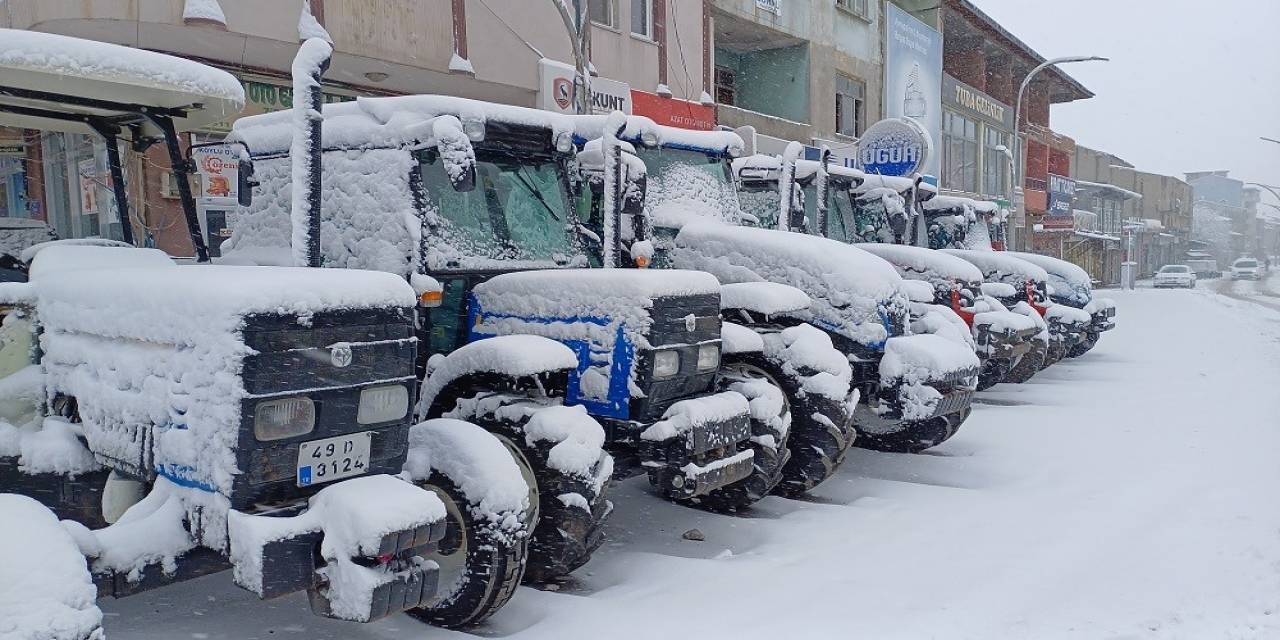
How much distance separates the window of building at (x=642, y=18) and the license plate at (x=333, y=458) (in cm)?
1612

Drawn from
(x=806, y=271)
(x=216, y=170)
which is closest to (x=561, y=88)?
(x=216, y=170)

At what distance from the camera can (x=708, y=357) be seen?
17.9ft

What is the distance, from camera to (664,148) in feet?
23.3

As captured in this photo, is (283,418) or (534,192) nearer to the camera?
(283,418)

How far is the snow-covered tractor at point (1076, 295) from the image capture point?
14922 millimetres

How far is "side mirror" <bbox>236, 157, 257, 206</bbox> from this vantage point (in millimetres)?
5551

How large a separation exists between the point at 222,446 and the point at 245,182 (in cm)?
276

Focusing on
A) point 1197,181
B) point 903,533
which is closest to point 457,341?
point 903,533

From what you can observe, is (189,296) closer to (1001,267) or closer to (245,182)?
(245,182)

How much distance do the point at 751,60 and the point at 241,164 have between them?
22.2 metres

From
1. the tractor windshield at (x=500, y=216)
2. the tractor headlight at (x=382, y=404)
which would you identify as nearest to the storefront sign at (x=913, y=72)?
the tractor windshield at (x=500, y=216)

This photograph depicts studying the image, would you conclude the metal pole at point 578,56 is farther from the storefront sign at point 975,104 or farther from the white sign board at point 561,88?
the storefront sign at point 975,104

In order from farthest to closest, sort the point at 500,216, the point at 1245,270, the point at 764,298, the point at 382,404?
the point at 1245,270
the point at 764,298
the point at 500,216
the point at 382,404

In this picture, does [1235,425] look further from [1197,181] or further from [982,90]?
[1197,181]
